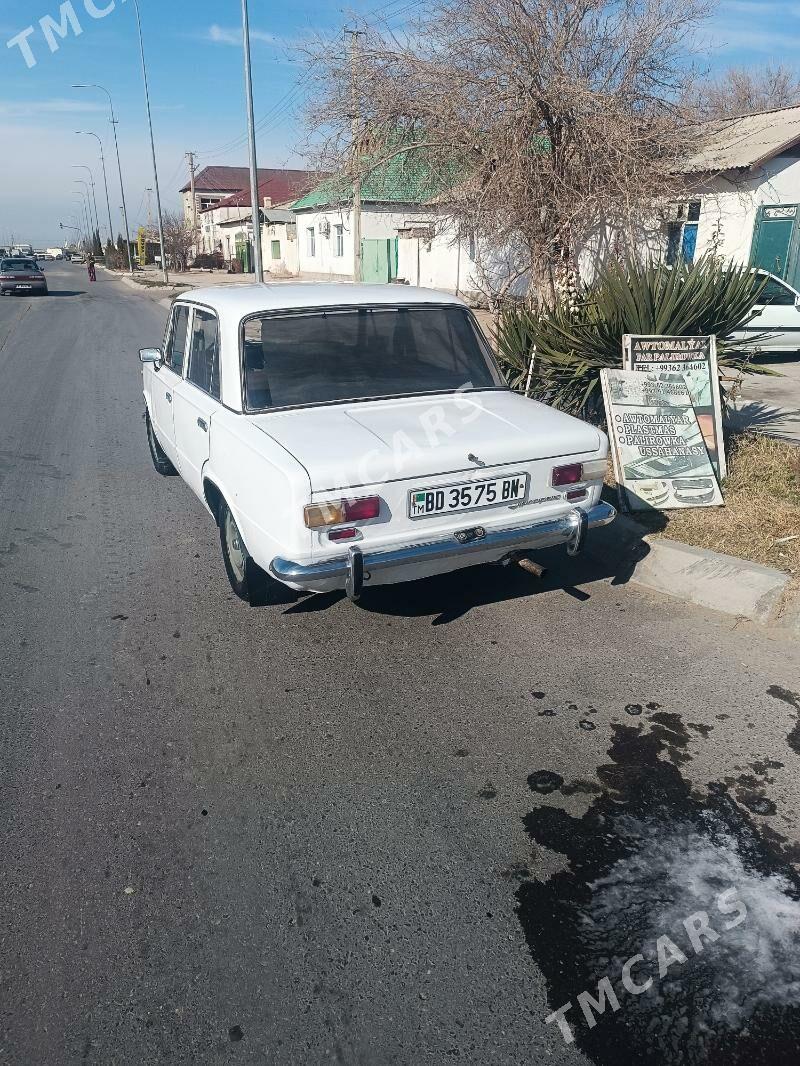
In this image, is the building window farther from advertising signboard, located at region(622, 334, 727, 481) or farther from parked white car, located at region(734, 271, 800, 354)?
advertising signboard, located at region(622, 334, 727, 481)

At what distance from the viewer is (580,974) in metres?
2.21

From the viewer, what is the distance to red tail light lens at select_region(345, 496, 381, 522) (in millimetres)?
3439

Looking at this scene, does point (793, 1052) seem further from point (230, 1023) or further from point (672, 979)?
point (230, 1023)

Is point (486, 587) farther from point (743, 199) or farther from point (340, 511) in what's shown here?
point (743, 199)

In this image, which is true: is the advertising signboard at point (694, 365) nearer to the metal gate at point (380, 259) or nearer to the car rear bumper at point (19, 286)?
the metal gate at point (380, 259)

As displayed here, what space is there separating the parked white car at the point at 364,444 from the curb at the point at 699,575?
0.84 m

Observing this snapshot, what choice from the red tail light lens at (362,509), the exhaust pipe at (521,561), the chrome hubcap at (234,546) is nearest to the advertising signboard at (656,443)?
the exhaust pipe at (521,561)

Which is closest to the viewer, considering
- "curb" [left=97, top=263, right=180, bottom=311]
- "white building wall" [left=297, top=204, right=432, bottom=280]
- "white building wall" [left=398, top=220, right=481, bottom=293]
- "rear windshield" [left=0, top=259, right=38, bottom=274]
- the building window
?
the building window

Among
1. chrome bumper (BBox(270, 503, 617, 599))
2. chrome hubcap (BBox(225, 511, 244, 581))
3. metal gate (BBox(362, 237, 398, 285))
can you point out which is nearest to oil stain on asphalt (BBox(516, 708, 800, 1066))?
chrome bumper (BBox(270, 503, 617, 599))

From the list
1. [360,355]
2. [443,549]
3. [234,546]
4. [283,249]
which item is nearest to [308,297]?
[360,355]

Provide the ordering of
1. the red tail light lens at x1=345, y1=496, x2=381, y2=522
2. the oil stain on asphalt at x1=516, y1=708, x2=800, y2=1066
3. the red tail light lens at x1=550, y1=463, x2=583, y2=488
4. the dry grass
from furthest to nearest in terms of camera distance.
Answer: the dry grass < the red tail light lens at x1=550, y1=463, x2=583, y2=488 < the red tail light lens at x1=345, y1=496, x2=381, y2=522 < the oil stain on asphalt at x1=516, y1=708, x2=800, y2=1066

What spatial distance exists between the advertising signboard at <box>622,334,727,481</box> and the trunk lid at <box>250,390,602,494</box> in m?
1.76

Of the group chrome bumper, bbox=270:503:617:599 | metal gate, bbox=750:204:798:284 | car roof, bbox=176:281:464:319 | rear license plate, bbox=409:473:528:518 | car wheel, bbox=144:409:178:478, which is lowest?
car wheel, bbox=144:409:178:478

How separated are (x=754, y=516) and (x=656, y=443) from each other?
890 millimetres
